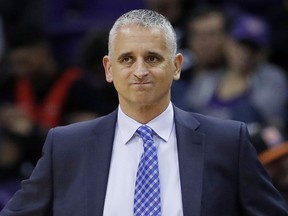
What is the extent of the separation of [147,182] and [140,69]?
0.49 m

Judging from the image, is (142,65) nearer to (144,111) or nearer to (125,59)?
(125,59)

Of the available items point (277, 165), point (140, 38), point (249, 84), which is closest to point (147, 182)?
point (140, 38)

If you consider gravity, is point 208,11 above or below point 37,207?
above

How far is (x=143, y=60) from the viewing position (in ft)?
13.9

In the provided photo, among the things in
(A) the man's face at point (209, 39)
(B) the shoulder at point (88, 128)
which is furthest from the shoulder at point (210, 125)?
(A) the man's face at point (209, 39)

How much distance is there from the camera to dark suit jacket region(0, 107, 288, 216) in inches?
169

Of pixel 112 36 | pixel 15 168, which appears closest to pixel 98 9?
pixel 15 168

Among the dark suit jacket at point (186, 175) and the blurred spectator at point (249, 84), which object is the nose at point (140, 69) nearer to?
the dark suit jacket at point (186, 175)

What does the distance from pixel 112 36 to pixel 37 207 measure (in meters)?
0.81

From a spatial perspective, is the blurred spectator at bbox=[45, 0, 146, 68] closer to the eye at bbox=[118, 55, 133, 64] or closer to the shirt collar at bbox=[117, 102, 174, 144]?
the shirt collar at bbox=[117, 102, 174, 144]

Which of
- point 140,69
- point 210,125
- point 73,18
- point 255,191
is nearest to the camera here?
point 140,69

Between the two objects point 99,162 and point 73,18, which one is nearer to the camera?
point 99,162

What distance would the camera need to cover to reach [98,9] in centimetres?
954

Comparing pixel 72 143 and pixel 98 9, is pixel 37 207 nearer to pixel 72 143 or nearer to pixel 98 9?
pixel 72 143
